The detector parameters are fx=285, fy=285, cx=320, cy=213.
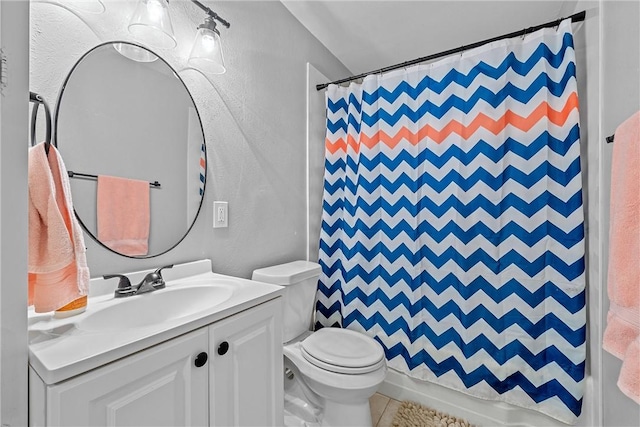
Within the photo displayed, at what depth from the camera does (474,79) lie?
5.02ft

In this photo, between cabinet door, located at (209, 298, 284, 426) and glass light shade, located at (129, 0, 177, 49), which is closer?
cabinet door, located at (209, 298, 284, 426)

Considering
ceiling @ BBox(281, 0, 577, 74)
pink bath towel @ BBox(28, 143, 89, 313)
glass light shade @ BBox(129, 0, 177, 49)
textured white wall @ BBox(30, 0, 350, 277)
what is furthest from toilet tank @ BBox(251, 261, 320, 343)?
ceiling @ BBox(281, 0, 577, 74)

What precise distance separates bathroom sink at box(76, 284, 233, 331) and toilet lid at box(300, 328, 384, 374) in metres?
0.61

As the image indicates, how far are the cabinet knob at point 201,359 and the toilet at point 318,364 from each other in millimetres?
681

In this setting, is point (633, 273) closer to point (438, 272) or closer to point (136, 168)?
point (438, 272)

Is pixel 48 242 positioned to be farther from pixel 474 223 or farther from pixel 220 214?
pixel 474 223

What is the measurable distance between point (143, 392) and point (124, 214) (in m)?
0.64

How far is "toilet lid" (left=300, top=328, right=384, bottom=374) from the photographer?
1303 millimetres

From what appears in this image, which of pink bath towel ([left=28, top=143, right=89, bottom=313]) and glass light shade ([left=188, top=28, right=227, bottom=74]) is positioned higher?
glass light shade ([left=188, top=28, right=227, bottom=74])

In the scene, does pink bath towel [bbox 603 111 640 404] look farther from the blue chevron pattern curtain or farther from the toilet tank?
the toilet tank

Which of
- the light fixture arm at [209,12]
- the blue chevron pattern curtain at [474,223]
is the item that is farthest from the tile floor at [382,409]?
the light fixture arm at [209,12]

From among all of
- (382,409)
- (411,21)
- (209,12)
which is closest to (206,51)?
(209,12)

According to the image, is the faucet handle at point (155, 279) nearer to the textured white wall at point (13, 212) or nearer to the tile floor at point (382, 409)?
the textured white wall at point (13, 212)

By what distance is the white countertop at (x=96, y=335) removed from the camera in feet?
1.81
